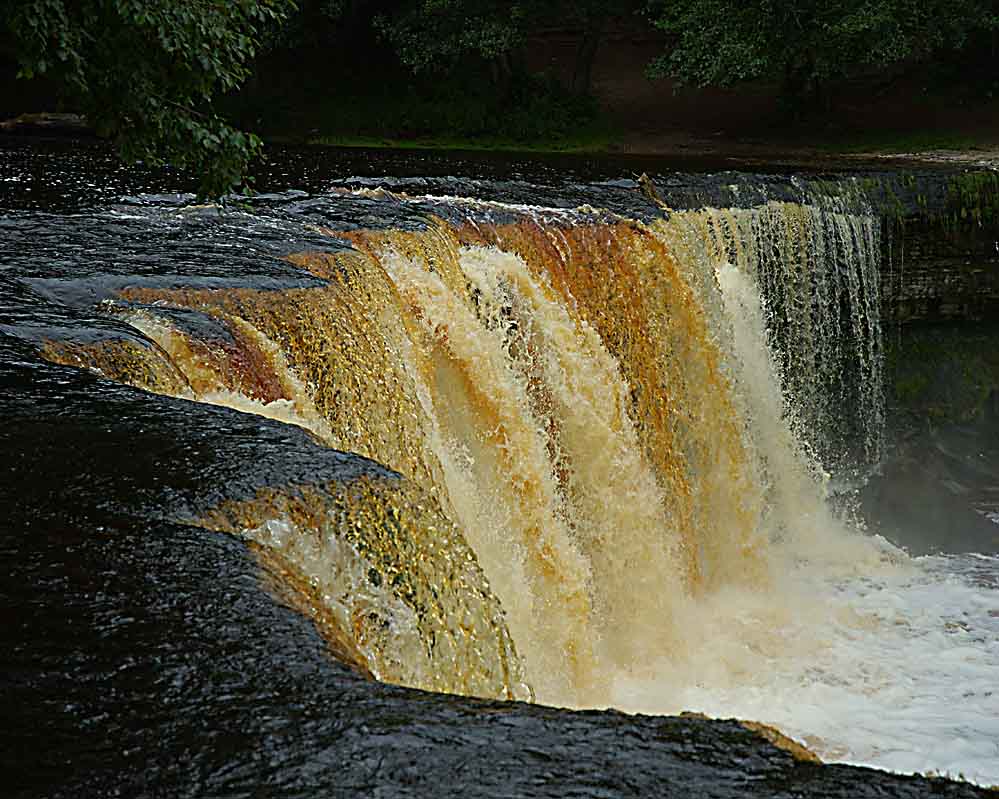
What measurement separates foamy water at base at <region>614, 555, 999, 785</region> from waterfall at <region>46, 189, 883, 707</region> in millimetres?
241

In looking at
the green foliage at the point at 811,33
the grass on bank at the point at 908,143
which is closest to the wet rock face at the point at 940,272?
the grass on bank at the point at 908,143

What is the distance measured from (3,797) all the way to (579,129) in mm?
20625

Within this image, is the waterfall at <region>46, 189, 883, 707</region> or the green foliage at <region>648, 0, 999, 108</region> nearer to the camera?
the waterfall at <region>46, 189, 883, 707</region>

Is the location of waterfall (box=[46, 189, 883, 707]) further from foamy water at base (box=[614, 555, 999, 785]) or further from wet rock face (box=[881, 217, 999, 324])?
wet rock face (box=[881, 217, 999, 324])

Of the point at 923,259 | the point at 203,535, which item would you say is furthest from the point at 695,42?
the point at 203,535

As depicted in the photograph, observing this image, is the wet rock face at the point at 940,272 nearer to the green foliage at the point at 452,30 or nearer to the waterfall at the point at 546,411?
the waterfall at the point at 546,411

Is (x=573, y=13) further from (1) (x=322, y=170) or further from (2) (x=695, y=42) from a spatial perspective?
(1) (x=322, y=170)

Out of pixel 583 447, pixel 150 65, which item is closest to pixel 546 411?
pixel 583 447

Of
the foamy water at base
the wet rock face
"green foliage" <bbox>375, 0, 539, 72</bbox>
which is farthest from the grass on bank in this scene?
the foamy water at base

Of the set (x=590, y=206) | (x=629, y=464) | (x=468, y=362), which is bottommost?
(x=629, y=464)

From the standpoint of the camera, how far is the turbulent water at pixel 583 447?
3912 mm

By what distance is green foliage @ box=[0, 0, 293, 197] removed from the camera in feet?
20.2

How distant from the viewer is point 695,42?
19.7 metres

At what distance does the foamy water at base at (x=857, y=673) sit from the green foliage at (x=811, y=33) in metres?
10.7
